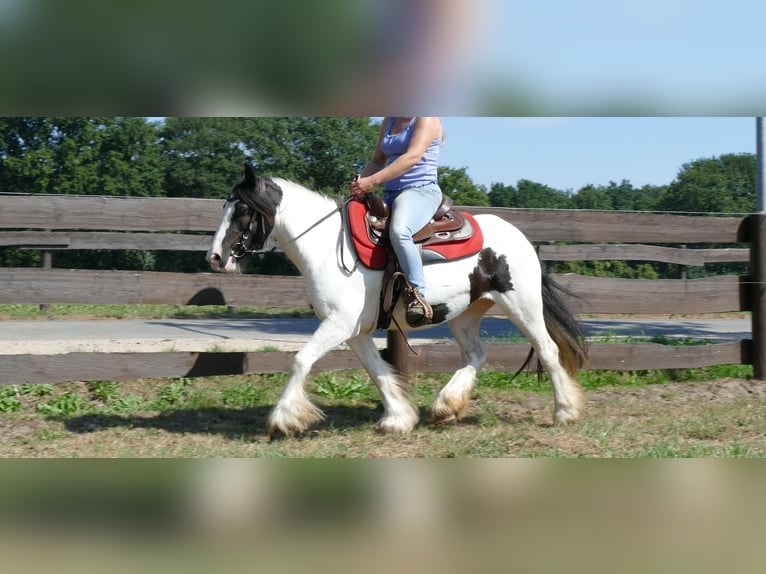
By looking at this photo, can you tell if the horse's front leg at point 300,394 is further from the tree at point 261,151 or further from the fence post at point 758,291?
the fence post at point 758,291

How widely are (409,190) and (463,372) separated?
147 centimetres

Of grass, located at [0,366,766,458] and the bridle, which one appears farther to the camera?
the bridle

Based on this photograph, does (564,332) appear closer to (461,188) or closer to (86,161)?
(461,188)

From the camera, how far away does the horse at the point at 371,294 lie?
5102 millimetres

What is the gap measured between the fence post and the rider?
3922 mm

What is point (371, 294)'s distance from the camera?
17.3 ft

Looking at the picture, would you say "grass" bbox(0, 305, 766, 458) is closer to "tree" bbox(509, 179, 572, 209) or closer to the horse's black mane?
the horse's black mane

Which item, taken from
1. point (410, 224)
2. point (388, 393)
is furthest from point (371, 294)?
point (388, 393)

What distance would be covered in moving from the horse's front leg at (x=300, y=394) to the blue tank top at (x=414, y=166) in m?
1.09

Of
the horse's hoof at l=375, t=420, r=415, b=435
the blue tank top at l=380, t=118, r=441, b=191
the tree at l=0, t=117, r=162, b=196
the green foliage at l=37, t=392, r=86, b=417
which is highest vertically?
the tree at l=0, t=117, r=162, b=196

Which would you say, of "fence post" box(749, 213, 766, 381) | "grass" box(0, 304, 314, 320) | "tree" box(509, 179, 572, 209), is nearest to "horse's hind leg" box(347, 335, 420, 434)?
"fence post" box(749, 213, 766, 381)

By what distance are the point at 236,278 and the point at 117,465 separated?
4617mm

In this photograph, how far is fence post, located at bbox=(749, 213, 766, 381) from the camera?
742cm
